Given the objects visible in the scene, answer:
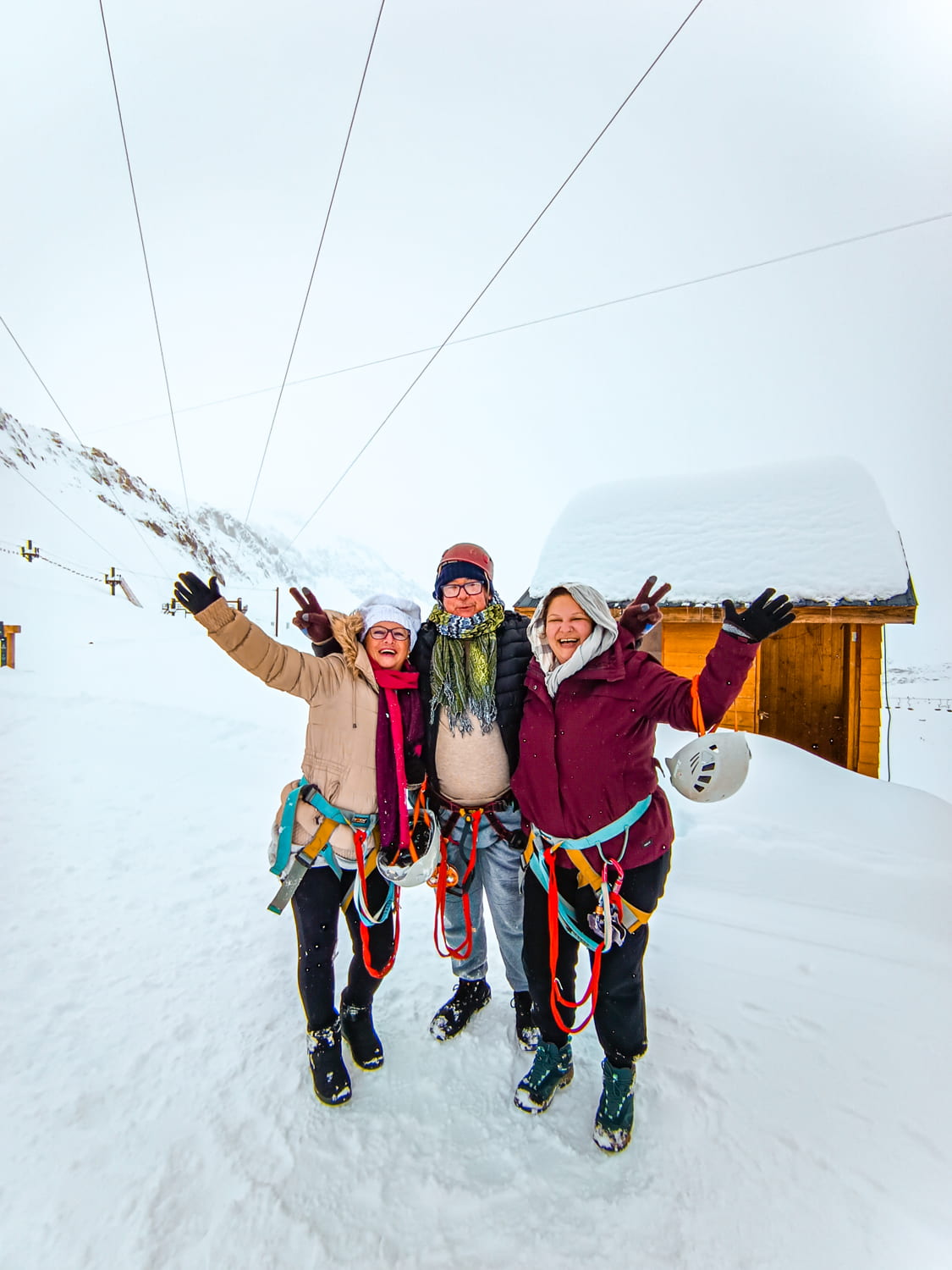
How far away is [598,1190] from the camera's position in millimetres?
1542

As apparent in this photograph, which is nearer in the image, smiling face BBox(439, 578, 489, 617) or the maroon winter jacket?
the maroon winter jacket

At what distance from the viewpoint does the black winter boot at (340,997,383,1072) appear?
1.94 metres

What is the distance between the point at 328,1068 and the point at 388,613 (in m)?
1.60

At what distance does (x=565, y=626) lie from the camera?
1772 mm

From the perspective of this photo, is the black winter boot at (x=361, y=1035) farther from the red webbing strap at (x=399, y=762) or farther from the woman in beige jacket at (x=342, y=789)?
the red webbing strap at (x=399, y=762)

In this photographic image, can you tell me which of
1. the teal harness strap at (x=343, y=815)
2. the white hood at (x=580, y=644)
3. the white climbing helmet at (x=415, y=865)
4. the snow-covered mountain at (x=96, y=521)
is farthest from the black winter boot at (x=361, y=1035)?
the snow-covered mountain at (x=96, y=521)

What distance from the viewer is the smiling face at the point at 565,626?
177 cm

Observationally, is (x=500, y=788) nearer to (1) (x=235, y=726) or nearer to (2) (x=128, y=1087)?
(2) (x=128, y=1087)

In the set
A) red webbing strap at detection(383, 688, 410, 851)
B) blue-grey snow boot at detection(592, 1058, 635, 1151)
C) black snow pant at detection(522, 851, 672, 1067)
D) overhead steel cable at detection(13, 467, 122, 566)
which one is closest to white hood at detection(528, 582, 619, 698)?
red webbing strap at detection(383, 688, 410, 851)

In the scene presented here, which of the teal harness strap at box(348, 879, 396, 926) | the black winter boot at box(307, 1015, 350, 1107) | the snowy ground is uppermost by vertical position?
the teal harness strap at box(348, 879, 396, 926)

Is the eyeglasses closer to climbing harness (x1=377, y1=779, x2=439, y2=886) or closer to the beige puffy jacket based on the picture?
the beige puffy jacket

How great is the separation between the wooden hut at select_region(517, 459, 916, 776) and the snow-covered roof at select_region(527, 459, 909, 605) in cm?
2

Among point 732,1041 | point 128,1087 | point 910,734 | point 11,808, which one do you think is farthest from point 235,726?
point 910,734

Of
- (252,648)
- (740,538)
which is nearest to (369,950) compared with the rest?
(252,648)
